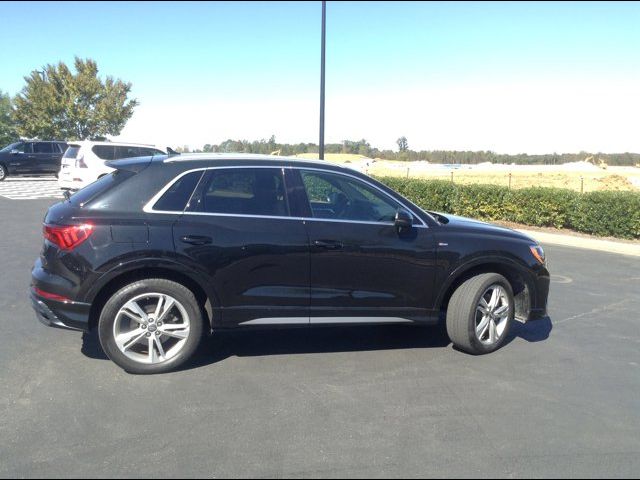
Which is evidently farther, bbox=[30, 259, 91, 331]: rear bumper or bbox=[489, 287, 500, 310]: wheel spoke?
bbox=[489, 287, 500, 310]: wheel spoke

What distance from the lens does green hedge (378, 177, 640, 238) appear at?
12.4m

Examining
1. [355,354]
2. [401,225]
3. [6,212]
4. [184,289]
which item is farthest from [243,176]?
[6,212]

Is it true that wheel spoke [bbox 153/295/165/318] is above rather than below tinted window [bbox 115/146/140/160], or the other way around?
below

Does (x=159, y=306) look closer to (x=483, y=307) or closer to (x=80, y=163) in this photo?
(x=483, y=307)

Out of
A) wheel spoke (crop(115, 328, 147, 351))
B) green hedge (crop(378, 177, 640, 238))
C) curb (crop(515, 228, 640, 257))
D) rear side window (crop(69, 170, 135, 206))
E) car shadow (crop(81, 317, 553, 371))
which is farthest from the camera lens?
green hedge (crop(378, 177, 640, 238))

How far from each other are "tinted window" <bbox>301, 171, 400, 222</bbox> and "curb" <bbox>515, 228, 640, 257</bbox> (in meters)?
8.22

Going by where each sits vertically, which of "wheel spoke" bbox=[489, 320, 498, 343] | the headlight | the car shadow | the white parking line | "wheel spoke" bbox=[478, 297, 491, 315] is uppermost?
the headlight

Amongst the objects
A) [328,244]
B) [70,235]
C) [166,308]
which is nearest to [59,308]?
[70,235]

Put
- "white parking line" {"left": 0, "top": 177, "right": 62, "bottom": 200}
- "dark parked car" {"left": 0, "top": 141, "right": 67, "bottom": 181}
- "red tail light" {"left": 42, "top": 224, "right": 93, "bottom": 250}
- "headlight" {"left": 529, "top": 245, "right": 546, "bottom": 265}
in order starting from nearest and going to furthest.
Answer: "red tail light" {"left": 42, "top": 224, "right": 93, "bottom": 250}, "headlight" {"left": 529, "top": 245, "right": 546, "bottom": 265}, "white parking line" {"left": 0, "top": 177, "right": 62, "bottom": 200}, "dark parked car" {"left": 0, "top": 141, "right": 67, "bottom": 181}

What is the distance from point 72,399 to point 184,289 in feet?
3.64

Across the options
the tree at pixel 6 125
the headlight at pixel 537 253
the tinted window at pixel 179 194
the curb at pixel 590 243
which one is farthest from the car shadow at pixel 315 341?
the tree at pixel 6 125

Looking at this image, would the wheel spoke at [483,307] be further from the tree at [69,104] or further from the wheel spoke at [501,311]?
the tree at [69,104]

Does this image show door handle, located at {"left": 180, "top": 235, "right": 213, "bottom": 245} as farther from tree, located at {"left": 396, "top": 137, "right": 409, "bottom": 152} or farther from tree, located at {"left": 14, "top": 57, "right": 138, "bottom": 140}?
tree, located at {"left": 396, "top": 137, "right": 409, "bottom": 152}

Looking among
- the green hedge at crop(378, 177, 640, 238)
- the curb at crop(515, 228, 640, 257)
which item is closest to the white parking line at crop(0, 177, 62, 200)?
the green hedge at crop(378, 177, 640, 238)
